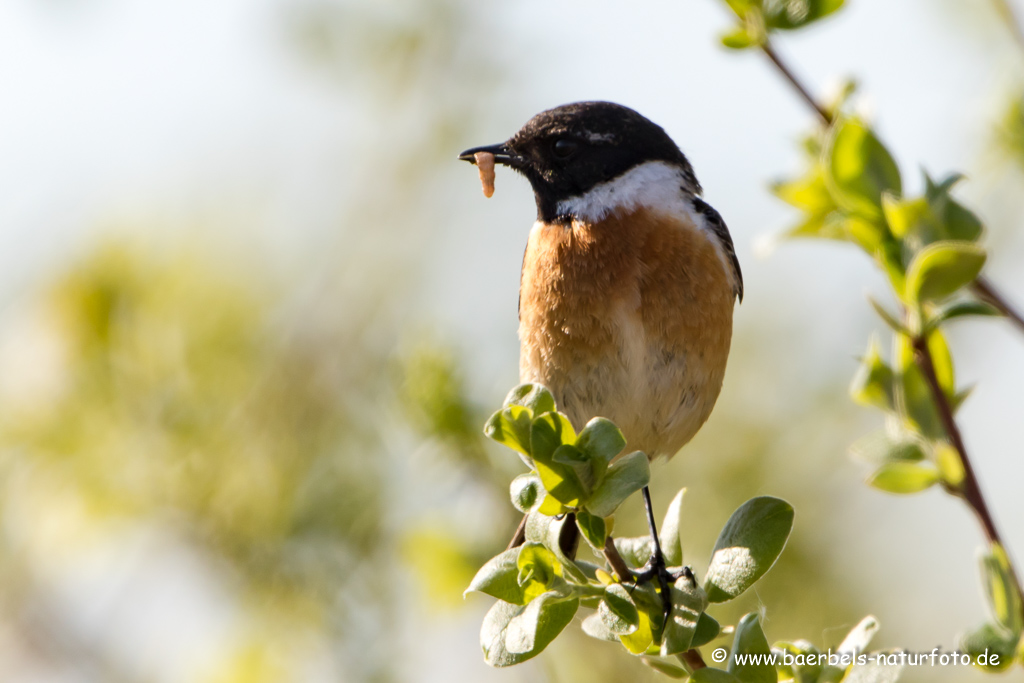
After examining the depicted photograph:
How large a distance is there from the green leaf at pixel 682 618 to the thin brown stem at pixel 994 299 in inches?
24.4

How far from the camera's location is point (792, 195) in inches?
65.8

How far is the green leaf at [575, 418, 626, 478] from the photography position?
4.33 feet

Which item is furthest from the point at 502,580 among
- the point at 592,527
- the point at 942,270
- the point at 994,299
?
the point at 994,299

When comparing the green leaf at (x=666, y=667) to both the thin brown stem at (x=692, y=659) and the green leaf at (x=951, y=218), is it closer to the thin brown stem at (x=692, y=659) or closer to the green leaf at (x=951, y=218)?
the thin brown stem at (x=692, y=659)

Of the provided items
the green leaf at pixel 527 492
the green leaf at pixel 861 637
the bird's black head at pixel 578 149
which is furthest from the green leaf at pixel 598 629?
the bird's black head at pixel 578 149

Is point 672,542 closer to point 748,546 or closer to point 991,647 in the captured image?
point 748,546

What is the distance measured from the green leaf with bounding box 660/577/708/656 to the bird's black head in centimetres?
180

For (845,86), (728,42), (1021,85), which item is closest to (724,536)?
Answer: (728,42)

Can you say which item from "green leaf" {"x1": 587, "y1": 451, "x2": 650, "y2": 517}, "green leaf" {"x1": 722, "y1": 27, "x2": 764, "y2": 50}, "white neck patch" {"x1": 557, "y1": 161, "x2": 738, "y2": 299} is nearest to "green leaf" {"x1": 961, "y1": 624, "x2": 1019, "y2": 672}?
"green leaf" {"x1": 587, "y1": 451, "x2": 650, "y2": 517}

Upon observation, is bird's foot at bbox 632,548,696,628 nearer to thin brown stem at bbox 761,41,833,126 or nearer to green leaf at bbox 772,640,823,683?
green leaf at bbox 772,640,823,683

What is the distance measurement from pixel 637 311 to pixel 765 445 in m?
0.86

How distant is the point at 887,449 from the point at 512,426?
0.58 meters

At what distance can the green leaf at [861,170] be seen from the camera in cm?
135

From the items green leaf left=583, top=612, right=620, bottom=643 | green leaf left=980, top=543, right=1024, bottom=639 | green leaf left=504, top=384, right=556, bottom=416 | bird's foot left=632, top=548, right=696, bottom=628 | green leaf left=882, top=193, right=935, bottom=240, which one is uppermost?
green leaf left=882, top=193, right=935, bottom=240
